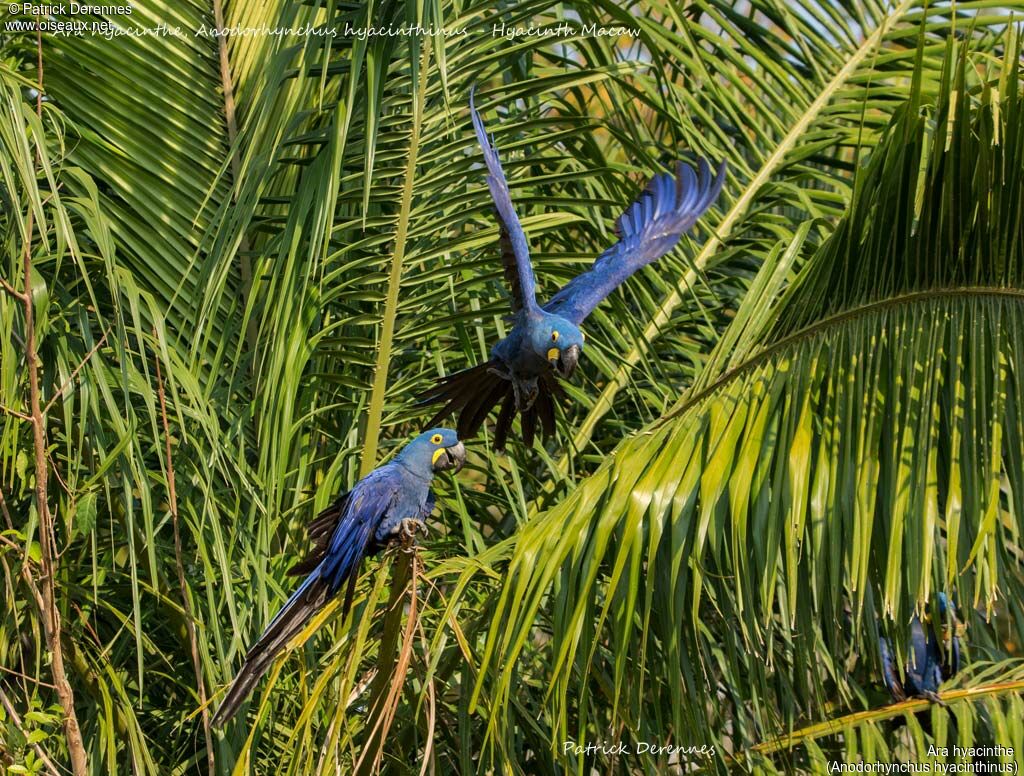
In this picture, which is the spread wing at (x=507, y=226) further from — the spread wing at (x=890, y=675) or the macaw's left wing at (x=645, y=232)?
the spread wing at (x=890, y=675)

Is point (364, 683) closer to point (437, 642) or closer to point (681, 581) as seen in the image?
point (437, 642)

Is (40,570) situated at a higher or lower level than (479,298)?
lower

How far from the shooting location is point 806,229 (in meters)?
4.01

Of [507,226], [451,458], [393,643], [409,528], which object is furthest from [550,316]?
[393,643]

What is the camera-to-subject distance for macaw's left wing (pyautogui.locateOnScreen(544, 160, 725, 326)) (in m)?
3.96

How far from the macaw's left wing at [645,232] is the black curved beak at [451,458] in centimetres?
71

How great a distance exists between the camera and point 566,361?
12.4ft

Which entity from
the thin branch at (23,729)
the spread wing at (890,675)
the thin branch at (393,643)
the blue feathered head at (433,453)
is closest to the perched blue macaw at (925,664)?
the spread wing at (890,675)

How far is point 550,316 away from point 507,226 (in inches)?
18.6

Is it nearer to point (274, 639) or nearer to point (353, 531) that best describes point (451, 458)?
point (353, 531)

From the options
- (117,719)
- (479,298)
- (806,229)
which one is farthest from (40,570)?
(806,229)

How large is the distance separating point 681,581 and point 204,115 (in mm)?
2320

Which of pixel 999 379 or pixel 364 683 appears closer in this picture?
pixel 999 379

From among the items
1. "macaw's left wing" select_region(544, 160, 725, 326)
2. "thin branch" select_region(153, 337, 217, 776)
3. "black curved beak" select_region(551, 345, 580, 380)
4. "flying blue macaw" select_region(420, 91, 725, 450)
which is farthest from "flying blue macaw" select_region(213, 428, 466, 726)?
"macaw's left wing" select_region(544, 160, 725, 326)
